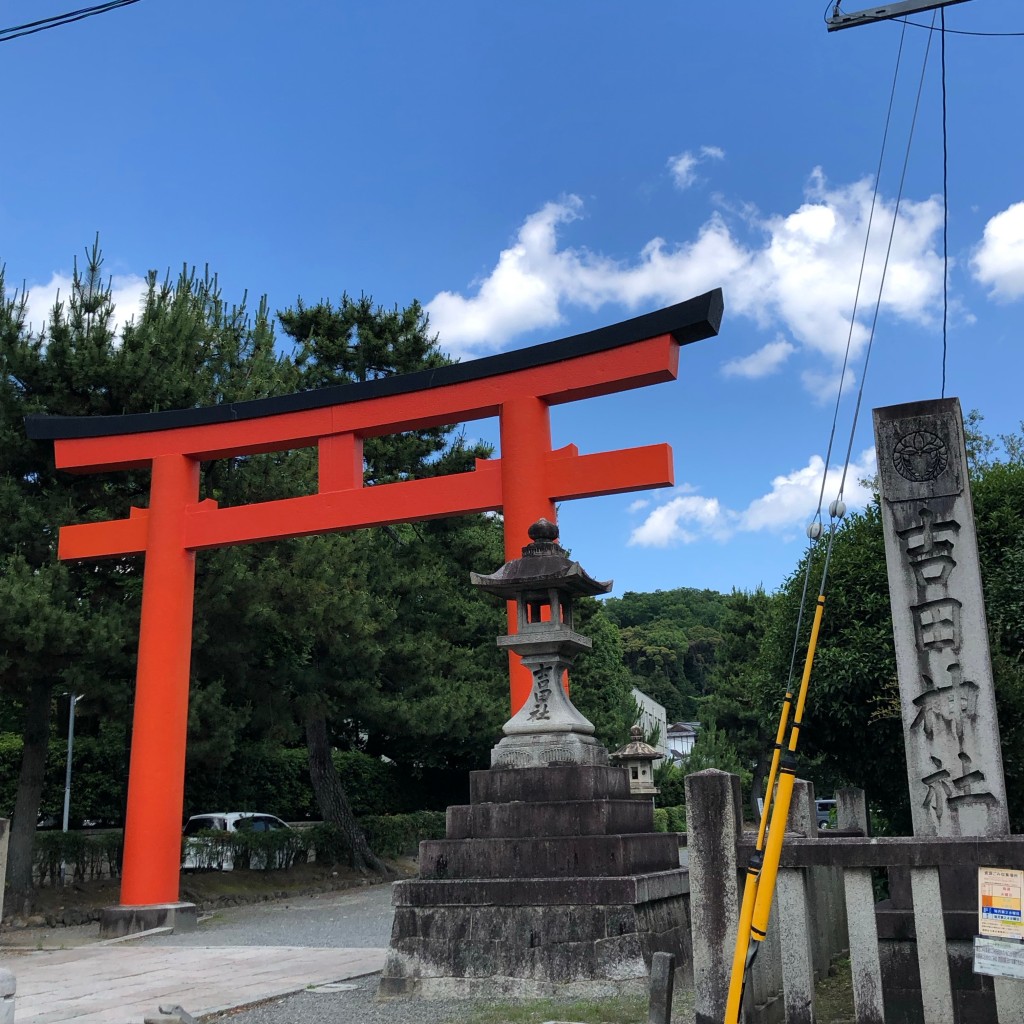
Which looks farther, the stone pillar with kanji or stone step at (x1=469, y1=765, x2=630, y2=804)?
stone step at (x1=469, y1=765, x2=630, y2=804)

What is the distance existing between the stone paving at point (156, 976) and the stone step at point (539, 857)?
142 cm

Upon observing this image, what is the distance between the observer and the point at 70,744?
1700 centimetres

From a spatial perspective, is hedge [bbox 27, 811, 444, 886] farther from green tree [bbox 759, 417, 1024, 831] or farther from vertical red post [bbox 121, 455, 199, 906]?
green tree [bbox 759, 417, 1024, 831]

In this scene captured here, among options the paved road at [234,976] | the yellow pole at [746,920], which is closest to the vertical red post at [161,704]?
the paved road at [234,976]

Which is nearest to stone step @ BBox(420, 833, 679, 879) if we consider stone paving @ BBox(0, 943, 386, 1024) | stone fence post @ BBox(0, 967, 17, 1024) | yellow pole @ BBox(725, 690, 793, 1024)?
stone paving @ BBox(0, 943, 386, 1024)

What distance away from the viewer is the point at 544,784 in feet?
24.3

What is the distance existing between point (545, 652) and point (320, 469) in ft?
14.2

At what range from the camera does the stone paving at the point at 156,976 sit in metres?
Result: 6.64

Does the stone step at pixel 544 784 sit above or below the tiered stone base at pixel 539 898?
above

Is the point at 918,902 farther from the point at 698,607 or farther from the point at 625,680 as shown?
the point at 698,607

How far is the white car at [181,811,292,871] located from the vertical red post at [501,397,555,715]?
27.6 ft

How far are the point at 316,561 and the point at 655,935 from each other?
26.8 feet

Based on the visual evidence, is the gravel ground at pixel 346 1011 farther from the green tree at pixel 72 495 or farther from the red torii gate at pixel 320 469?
the green tree at pixel 72 495

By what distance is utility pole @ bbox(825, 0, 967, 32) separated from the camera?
17.0ft
